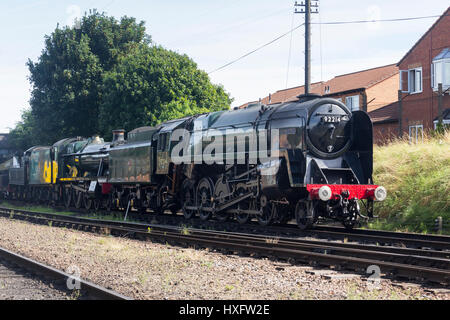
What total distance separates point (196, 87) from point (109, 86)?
662 centimetres

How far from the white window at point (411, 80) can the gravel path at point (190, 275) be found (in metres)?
23.9

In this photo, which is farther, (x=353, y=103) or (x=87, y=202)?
(x=353, y=103)

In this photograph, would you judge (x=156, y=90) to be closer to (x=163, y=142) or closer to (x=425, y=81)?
(x=163, y=142)

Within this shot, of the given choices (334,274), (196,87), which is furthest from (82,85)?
(334,274)

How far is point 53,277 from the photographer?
25.9 ft

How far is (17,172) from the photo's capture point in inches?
1406

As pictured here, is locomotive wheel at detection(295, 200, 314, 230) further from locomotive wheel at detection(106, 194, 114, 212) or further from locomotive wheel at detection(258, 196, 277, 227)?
locomotive wheel at detection(106, 194, 114, 212)

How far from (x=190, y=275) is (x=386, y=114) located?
1126 inches

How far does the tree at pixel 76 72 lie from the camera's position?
130 feet

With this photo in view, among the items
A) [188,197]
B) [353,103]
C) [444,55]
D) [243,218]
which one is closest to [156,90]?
[188,197]

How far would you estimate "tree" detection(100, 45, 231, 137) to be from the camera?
1223 inches

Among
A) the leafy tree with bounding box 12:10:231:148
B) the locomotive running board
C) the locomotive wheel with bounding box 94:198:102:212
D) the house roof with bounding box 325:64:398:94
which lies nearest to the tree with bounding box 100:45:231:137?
Answer: the leafy tree with bounding box 12:10:231:148

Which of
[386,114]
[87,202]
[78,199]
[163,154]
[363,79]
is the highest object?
[363,79]
